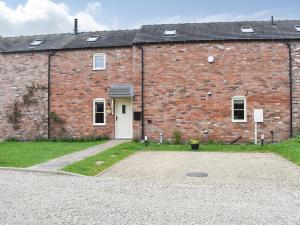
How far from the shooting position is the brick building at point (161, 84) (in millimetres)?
→ 18984

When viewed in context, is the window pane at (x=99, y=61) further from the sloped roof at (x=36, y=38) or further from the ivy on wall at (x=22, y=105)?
the ivy on wall at (x=22, y=105)

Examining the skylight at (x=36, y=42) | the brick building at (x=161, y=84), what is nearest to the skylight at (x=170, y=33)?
the brick building at (x=161, y=84)

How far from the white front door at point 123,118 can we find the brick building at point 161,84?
0.20 feet

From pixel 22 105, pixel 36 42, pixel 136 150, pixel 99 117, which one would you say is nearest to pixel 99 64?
pixel 99 117

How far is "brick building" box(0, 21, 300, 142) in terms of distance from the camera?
1898 cm

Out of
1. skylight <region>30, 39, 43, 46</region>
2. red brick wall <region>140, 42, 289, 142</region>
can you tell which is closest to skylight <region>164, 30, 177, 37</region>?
red brick wall <region>140, 42, 289, 142</region>

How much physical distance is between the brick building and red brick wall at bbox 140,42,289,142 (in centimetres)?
6

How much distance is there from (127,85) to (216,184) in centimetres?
1286

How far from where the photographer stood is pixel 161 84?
19.7m

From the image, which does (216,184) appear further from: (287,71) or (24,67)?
(24,67)

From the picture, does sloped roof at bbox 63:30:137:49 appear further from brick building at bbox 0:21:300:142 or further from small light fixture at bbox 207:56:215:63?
small light fixture at bbox 207:56:215:63

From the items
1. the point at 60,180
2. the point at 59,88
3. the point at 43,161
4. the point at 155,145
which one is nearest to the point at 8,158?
the point at 43,161

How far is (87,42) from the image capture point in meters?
22.0

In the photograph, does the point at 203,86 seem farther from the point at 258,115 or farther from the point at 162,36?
the point at 162,36
